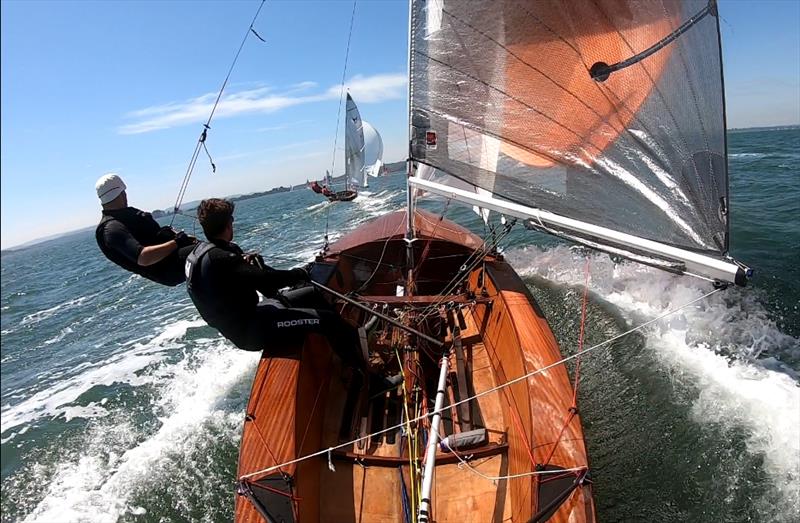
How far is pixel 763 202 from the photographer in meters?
9.70

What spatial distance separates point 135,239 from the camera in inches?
110

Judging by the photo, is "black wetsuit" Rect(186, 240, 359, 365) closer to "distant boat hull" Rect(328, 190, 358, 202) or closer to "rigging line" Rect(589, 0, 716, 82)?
"rigging line" Rect(589, 0, 716, 82)

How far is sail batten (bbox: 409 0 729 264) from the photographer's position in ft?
9.02

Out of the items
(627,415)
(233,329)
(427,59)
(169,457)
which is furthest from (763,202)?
(169,457)

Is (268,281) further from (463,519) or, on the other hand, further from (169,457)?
(169,457)

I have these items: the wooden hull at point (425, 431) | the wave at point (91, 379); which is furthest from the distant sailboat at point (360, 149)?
the wooden hull at point (425, 431)

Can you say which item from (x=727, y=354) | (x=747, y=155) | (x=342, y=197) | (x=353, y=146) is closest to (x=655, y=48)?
(x=727, y=354)

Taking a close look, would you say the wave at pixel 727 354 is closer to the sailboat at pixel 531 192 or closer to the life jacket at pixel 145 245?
the sailboat at pixel 531 192

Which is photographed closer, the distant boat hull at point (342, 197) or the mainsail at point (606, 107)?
the mainsail at point (606, 107)

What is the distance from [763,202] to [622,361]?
7.68 m

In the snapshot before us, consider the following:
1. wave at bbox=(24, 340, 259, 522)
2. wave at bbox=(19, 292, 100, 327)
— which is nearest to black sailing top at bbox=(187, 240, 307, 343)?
wave at bbox=(24, 340, 259, 522)

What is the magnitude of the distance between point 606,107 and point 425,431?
270 centimetres

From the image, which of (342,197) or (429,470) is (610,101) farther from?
(342,197)

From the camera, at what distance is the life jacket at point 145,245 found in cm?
271
